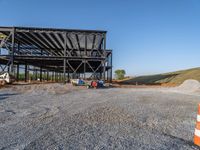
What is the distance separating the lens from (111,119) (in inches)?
198

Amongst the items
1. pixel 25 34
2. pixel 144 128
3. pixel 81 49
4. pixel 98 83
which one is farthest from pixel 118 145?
pixel 81 49

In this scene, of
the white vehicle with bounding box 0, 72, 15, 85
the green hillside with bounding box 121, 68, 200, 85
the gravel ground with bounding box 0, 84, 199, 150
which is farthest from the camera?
the green hillside with bounding box 121, 68, 200, 85

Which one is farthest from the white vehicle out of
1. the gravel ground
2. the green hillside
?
the green hillside

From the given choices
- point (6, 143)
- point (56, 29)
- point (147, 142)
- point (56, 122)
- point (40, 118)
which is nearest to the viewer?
point (6, 143)

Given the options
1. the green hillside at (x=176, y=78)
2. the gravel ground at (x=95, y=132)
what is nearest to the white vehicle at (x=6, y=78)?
the gravel ground at (x=95, y=132)

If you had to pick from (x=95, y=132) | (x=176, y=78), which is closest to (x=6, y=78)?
(x=95, y=132)

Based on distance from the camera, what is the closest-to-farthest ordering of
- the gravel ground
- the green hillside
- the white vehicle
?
the gravel ground → the white vehicle → the green hillside

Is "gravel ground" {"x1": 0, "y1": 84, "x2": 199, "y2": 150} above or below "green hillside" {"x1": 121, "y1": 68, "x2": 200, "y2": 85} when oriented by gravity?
below

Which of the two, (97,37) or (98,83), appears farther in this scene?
(97,37)

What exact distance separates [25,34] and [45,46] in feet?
18.9

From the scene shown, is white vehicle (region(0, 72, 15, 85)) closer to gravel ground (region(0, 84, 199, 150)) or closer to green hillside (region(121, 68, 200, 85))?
gravel ground (region(0, 84, 199, 150))

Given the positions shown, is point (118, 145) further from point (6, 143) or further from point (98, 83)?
point (98, 83)

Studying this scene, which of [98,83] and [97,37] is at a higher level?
[97,37]

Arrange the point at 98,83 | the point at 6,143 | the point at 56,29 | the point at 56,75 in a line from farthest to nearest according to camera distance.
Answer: the point at 56,75
the point at 56,29
the point at 98,83
the point at 6,143
